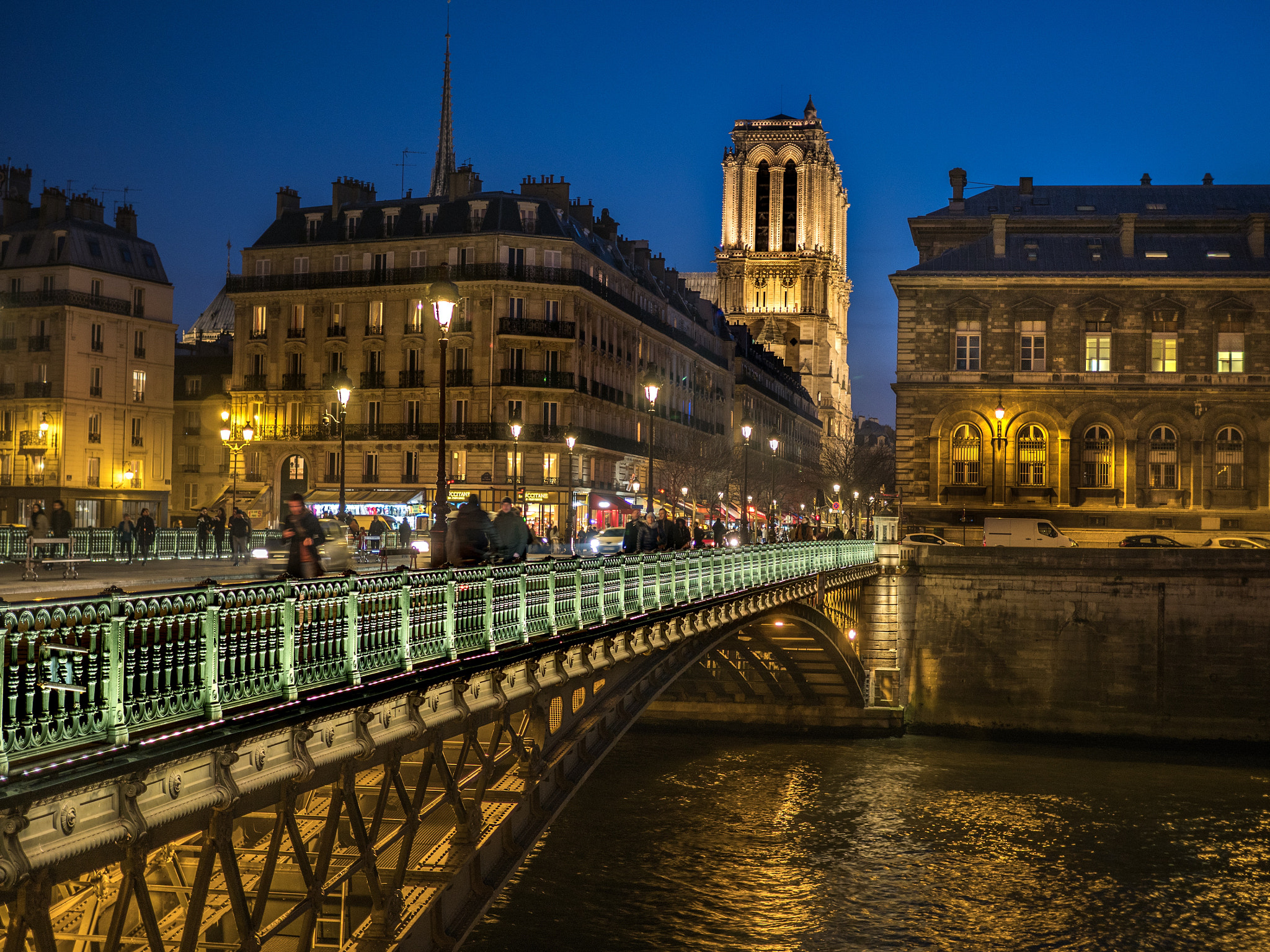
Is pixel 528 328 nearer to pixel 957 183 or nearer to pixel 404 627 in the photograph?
pixel 957 183

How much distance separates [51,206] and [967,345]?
42845 millimetres

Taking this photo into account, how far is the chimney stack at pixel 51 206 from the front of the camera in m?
64.7

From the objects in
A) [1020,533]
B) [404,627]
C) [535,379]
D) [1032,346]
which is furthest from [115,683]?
[535,379]

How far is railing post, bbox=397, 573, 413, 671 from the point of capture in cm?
1150

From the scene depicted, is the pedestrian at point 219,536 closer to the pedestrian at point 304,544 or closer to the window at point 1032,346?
the pedestrian at point 304,544

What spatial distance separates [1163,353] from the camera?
51906 mm

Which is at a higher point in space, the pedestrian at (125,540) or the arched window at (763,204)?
the arched window at (763,204)

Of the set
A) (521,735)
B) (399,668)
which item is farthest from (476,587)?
(521,735)

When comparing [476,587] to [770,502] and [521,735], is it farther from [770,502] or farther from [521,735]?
[770,502]

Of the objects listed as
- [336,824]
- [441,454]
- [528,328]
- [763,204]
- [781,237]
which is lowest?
[336,824]

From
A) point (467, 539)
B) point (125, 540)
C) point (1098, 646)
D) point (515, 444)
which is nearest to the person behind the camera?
point (467, 539)

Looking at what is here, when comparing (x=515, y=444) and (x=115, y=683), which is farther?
(x=515, y=444)

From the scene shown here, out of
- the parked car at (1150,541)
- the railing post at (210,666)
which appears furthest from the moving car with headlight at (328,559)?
the parked car at (1150,541)

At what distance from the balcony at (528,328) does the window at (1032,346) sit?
20074mm
